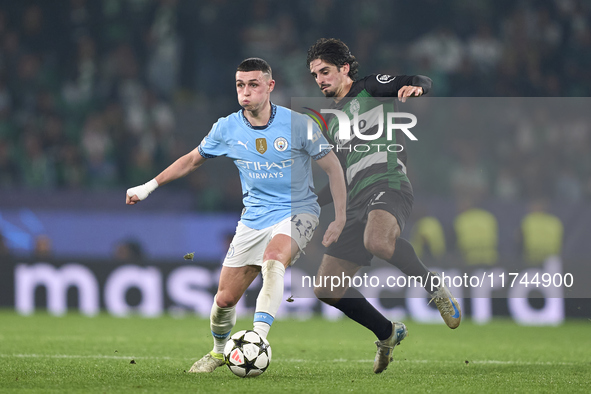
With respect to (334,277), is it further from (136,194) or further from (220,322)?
(136,194)

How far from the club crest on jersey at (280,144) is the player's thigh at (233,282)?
2.63ft

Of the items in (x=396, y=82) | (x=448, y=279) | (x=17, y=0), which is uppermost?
(x=17, y=0)

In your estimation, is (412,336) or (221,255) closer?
(412,336)

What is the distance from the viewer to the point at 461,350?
756cm

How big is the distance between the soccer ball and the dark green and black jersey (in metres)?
1.43

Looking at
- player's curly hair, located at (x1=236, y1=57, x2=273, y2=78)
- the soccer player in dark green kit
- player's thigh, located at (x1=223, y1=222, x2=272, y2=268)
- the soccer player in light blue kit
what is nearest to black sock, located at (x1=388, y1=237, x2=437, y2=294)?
the soccer player in dark green kit

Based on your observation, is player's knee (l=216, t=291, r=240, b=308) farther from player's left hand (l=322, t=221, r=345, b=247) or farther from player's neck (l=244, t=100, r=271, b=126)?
player's neck (l=244, t=100, r=271, b=126)

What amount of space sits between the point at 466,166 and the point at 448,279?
2838 millimetres

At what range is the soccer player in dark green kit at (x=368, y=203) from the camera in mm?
5715

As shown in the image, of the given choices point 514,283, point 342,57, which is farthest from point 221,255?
point 342,57

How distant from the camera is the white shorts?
17.8 feet

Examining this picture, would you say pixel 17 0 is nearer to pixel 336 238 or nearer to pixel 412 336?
Answer: pixel 412 336

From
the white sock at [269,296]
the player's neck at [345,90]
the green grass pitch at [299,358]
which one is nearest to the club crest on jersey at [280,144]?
the player's neck at [345,90]

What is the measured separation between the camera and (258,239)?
548 centimetres
